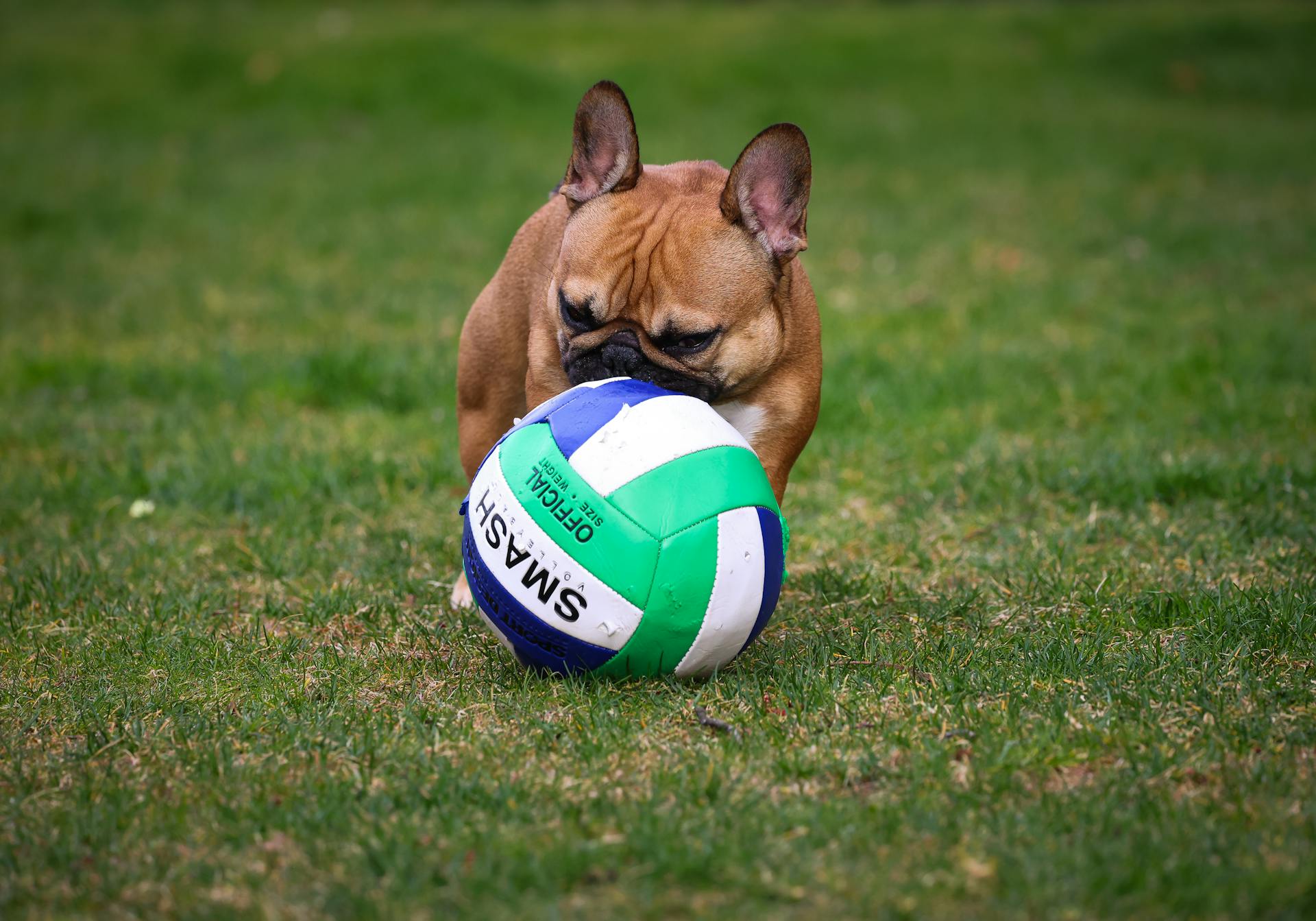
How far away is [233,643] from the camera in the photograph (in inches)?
171

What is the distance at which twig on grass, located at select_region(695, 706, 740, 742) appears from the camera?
11.6 ft

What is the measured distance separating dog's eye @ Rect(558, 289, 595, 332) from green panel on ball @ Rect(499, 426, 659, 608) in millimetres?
649

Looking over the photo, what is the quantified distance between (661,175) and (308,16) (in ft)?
69.8

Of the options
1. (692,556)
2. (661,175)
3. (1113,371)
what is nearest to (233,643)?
(692,556)

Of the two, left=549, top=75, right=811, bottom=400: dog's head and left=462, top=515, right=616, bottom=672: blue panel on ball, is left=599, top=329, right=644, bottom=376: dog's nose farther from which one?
left=462, top=515, right=616, bottom=672: blue panel on ball

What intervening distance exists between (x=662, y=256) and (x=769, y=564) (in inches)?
40.7

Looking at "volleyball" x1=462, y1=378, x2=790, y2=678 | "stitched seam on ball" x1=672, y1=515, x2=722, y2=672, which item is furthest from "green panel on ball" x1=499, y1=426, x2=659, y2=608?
"stitched seam on ball" x1=672, y1=515, x2=722, y2=672

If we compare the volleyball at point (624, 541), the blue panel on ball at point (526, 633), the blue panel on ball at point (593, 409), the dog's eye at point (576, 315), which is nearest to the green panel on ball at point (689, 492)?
the volleyball at point (624, 541)

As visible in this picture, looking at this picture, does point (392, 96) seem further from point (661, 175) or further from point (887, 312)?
point (661, 175)

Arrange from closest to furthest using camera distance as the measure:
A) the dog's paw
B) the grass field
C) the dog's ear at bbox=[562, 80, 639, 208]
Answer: the grass field < the dog's ear at bbox=[562, 80, 639, 208] < the dog's paw

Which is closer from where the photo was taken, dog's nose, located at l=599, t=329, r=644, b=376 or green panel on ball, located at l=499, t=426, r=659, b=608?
green panel on ball, located at l=499, t=426, r=659, b=608

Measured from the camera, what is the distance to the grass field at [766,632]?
9.53 feet

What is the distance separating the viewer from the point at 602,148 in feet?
14.6

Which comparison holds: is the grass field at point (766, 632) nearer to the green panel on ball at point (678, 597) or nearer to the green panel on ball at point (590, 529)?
the green panel on ball at point (678, 597)
